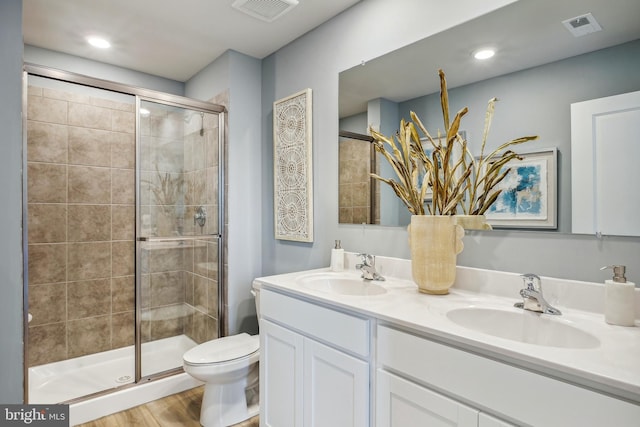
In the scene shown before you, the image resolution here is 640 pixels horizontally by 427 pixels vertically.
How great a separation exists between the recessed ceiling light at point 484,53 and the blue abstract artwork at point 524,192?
1.58 ft

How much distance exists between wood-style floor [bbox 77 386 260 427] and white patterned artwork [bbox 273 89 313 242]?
3.99ft

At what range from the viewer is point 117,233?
2908mm

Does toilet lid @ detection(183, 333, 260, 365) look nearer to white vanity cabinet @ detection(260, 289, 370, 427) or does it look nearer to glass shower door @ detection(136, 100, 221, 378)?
white vanity cabinet @ detection(260, 289, 370, 427)

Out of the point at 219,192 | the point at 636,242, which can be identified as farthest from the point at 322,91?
the point at 636,242

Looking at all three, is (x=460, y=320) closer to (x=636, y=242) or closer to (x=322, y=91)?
(x=636, y=242)

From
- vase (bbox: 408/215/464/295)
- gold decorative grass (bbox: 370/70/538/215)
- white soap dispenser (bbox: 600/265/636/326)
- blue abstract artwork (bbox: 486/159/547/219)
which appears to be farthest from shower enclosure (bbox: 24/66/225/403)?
white soap dispenser (bbox: 600/265/636/326)

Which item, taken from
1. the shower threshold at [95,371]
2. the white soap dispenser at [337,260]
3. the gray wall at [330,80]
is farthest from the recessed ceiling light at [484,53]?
the shower threshold at [95,371]

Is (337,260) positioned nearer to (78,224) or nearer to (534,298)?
(534,298)

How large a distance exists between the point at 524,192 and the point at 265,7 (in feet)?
5.67

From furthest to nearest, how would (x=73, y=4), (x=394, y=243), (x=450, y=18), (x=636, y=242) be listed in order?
(x=73, y=4) < (x=394, y=243) < (x=450, y=18) < (x=636, y=242)

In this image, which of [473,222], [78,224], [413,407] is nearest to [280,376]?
[413,407]

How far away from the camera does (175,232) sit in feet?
8.16

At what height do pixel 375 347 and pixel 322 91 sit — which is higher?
pixel 322 91

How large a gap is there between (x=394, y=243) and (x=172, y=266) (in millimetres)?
1691
